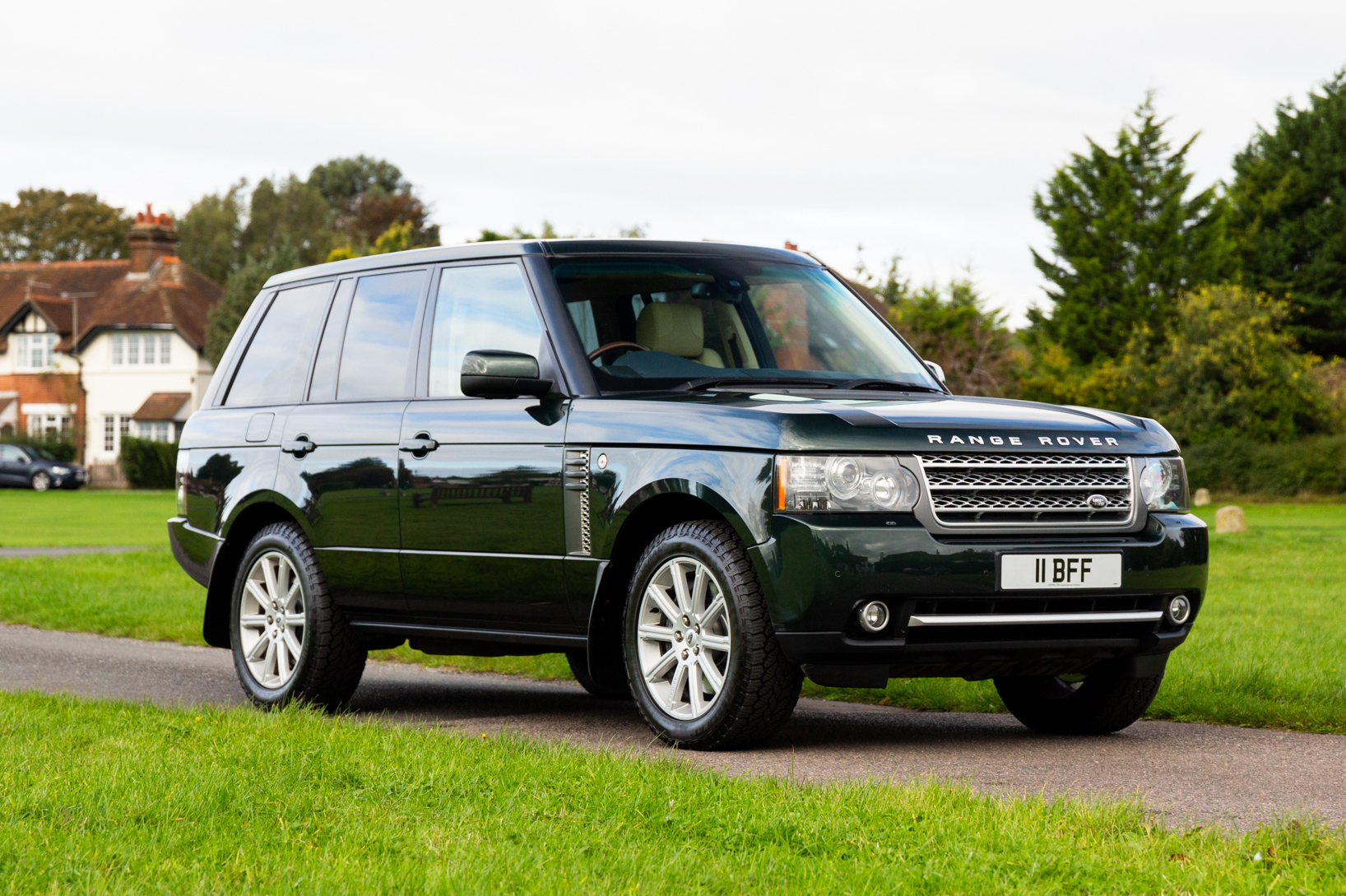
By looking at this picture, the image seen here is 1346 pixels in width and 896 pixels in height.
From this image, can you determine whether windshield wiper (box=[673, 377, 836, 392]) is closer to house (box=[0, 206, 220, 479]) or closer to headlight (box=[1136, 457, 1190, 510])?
headlight (box=[1136, 457, 1190, 510])

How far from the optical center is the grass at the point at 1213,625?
7.94 m

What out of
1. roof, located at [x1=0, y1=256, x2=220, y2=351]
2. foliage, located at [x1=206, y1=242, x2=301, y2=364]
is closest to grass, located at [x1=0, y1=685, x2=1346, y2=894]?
foliage, located at [x1=206, y1=242, x2=301, y2=364]

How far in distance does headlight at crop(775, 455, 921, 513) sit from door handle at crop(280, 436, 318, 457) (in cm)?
291

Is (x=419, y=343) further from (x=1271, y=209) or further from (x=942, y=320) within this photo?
(x=1271, y=209)

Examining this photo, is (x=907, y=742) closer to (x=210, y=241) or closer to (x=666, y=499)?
(x=666, y=499)

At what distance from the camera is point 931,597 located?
6094 mm

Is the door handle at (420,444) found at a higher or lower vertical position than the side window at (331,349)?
lower

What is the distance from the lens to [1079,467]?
21.0 feet

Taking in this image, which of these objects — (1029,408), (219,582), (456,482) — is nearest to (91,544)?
(219,582)

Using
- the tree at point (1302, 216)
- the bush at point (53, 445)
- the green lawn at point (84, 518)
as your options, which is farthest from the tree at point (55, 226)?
the tree at point (1302, 216)

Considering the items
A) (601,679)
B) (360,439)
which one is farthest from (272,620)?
(601,679)

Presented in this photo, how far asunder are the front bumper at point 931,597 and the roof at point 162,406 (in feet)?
231

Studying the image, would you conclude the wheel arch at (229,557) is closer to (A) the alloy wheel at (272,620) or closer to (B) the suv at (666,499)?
(B) the suv at (666,499)

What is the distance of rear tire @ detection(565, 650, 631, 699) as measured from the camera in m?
7.17
